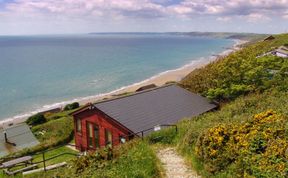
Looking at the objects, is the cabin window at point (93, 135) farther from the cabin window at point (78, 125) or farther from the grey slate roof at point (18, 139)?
the grey slate roof at point (18, 139)

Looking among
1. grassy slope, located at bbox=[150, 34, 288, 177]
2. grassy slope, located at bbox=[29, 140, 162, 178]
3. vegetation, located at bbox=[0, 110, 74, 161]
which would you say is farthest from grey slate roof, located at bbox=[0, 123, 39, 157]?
grassy slope, located at bbox=[29, 140, 162, 178]

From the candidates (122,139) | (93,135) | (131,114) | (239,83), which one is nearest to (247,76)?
(239,83)

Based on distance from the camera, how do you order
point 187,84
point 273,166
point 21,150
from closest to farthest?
1. point 273,166
2. point 21,150
3. point 187,84

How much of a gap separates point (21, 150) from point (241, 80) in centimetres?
1995

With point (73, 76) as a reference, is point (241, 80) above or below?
above

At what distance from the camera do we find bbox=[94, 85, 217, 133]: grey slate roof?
19.8 meters

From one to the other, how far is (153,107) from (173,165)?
33.2ft

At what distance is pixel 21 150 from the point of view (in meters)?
27.5

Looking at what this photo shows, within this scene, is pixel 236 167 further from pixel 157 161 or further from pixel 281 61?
pixel 281 61

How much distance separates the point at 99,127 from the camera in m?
22.1

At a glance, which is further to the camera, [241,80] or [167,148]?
[241,80]

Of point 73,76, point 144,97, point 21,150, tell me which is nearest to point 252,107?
point 144,97

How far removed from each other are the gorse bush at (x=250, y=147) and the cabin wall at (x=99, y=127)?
922cm

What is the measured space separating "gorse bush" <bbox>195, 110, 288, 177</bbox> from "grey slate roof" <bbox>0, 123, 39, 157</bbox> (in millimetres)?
21833
